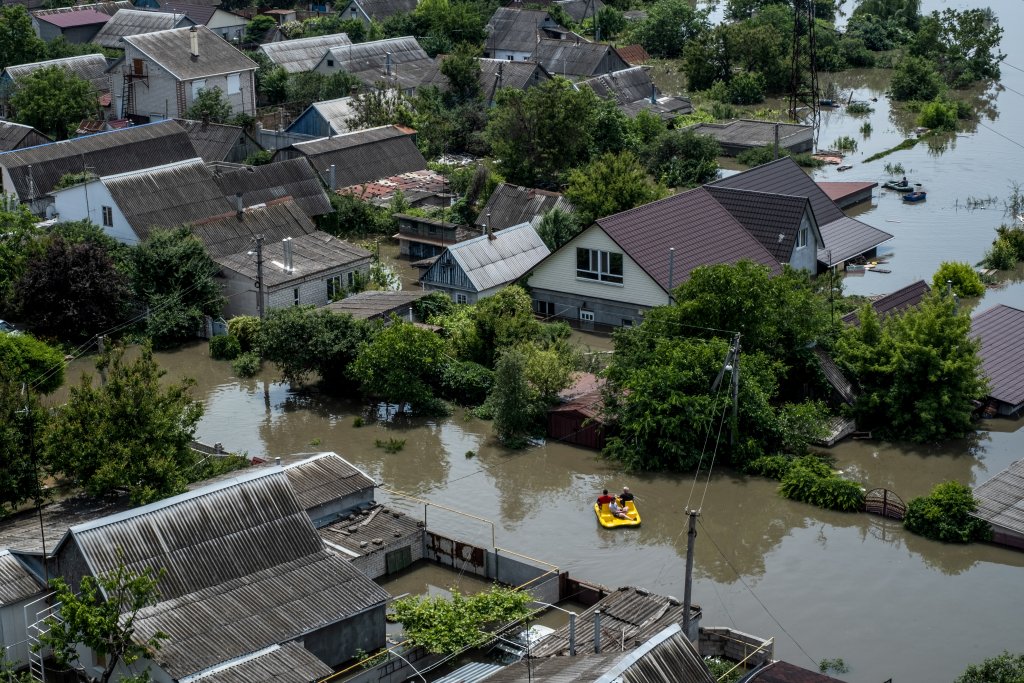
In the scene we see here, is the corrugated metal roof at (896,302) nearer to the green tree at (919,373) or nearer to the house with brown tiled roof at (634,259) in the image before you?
the green tree at (919,373)

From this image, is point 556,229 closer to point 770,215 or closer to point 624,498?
point 770,215

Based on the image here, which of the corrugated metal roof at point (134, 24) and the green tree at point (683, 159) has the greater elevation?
the corrugated metal roof at point (134, 24)

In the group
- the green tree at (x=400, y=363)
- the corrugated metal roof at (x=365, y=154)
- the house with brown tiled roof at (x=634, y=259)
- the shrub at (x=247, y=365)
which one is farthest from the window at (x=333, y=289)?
the corrugated metal roof at (x=365, y=154)

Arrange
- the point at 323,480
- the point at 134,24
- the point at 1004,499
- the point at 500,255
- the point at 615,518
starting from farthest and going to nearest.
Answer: the point at 134,24, the point at 500,255, the point at 615,518, the point at 323,480, the point at 1004,499

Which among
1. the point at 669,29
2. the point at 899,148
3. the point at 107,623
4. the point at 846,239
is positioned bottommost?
the point at 899,148

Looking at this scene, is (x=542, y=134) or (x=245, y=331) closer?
(x=245, y=331)

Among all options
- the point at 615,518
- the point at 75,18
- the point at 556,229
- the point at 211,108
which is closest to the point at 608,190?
the point at 556,229

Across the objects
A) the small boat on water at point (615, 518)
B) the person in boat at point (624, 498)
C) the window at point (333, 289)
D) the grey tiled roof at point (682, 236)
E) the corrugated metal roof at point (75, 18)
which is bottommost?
the small boat on water at point (615, 518)

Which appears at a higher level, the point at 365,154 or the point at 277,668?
the point at 365,154
